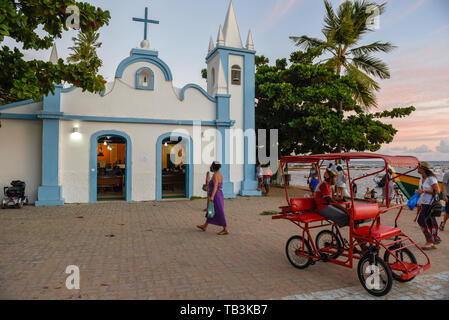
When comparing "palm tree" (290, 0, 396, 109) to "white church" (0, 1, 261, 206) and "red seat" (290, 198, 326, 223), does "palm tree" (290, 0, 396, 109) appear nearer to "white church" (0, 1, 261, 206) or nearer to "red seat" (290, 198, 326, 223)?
"white church" (0, 1, 261, 206)

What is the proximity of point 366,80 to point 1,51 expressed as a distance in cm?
1728

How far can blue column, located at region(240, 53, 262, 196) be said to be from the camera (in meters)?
14.5

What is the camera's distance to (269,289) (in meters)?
4.06

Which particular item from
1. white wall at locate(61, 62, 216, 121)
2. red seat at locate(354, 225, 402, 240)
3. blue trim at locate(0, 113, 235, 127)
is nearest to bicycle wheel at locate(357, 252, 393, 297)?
red seat at locate(354, 225, 402, 240)

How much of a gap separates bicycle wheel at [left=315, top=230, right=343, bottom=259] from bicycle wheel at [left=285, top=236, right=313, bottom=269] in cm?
34

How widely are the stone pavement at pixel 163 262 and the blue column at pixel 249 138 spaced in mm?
5537

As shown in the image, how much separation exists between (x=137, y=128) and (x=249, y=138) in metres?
5.38

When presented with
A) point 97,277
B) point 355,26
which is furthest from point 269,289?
point 355,26

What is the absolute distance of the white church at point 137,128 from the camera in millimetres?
11234

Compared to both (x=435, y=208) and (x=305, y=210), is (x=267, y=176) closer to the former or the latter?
(x=435, y=208)
